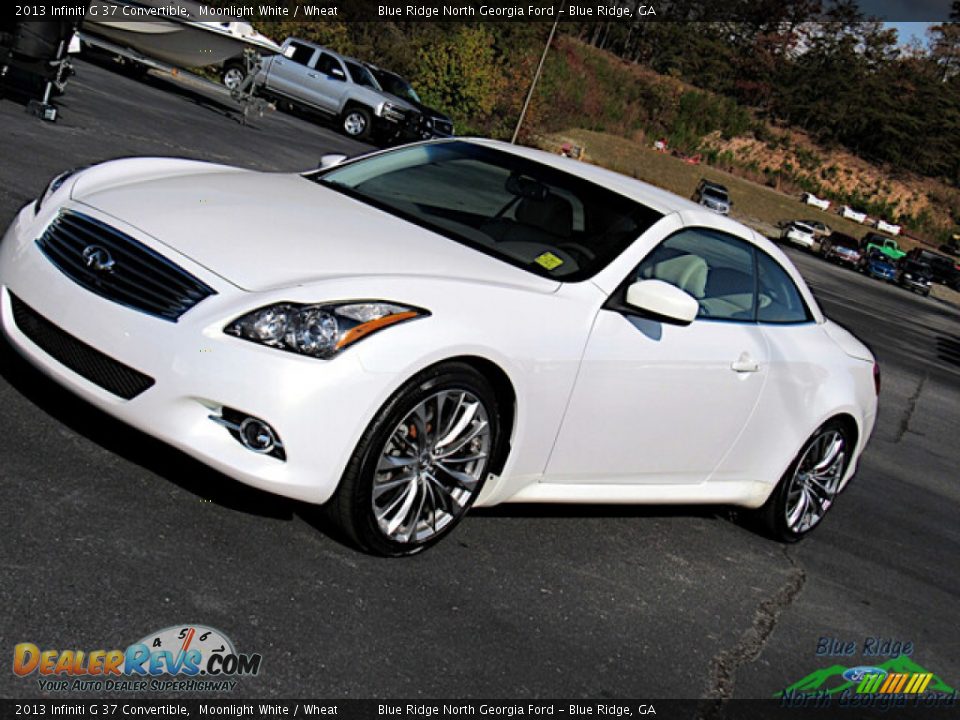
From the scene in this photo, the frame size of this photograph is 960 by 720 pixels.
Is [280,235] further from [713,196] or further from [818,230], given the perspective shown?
[818,230]

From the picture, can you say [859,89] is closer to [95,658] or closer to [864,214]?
[864,214]

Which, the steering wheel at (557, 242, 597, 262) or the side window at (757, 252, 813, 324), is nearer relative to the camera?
the steering wheel at (557, 242, 597, 262)

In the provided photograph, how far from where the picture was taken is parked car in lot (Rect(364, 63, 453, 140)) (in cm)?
2917

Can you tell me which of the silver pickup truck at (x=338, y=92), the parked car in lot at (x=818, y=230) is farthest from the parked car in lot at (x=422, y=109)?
the parked car in lot at (x=818, y=230)

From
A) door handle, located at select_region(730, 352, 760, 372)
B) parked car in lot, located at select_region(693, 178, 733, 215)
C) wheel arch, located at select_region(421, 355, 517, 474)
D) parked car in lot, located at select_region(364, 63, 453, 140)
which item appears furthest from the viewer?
parked car in lot, located at select_region(693, 178, 733, 215)

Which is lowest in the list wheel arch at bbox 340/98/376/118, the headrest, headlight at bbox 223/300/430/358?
wheel arch at bbox 340/98/376/118

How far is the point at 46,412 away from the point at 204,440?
45.7 inches

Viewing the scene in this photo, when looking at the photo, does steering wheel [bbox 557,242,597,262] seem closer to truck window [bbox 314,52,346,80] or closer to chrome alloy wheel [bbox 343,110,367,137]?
chrome alloy wheel [bbox 343,110,367,137]

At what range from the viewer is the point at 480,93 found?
136 ft

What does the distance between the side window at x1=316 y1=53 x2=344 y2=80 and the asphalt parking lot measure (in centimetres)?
2375

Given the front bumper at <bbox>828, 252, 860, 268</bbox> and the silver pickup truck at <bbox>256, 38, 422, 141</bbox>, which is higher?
the silver pickup truck at <bbox>256, 38, 422, 141</bbox>

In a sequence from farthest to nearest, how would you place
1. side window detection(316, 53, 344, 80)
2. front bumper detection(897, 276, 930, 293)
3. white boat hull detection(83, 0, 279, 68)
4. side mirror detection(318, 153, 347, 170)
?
1. front bumper detection(897, 276, 930, 293)
2. side window detection(316, 53, 344, 80)
3. white boat hull detection(83, 0, 279, 68)
4. side mirror detection(318, 153, 347, 170)

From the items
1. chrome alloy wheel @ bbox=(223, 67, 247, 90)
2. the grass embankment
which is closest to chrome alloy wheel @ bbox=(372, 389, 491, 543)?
chrome alloy wheel @ bbox=(223, 67, 247, 90)

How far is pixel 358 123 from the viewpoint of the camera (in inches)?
1107
